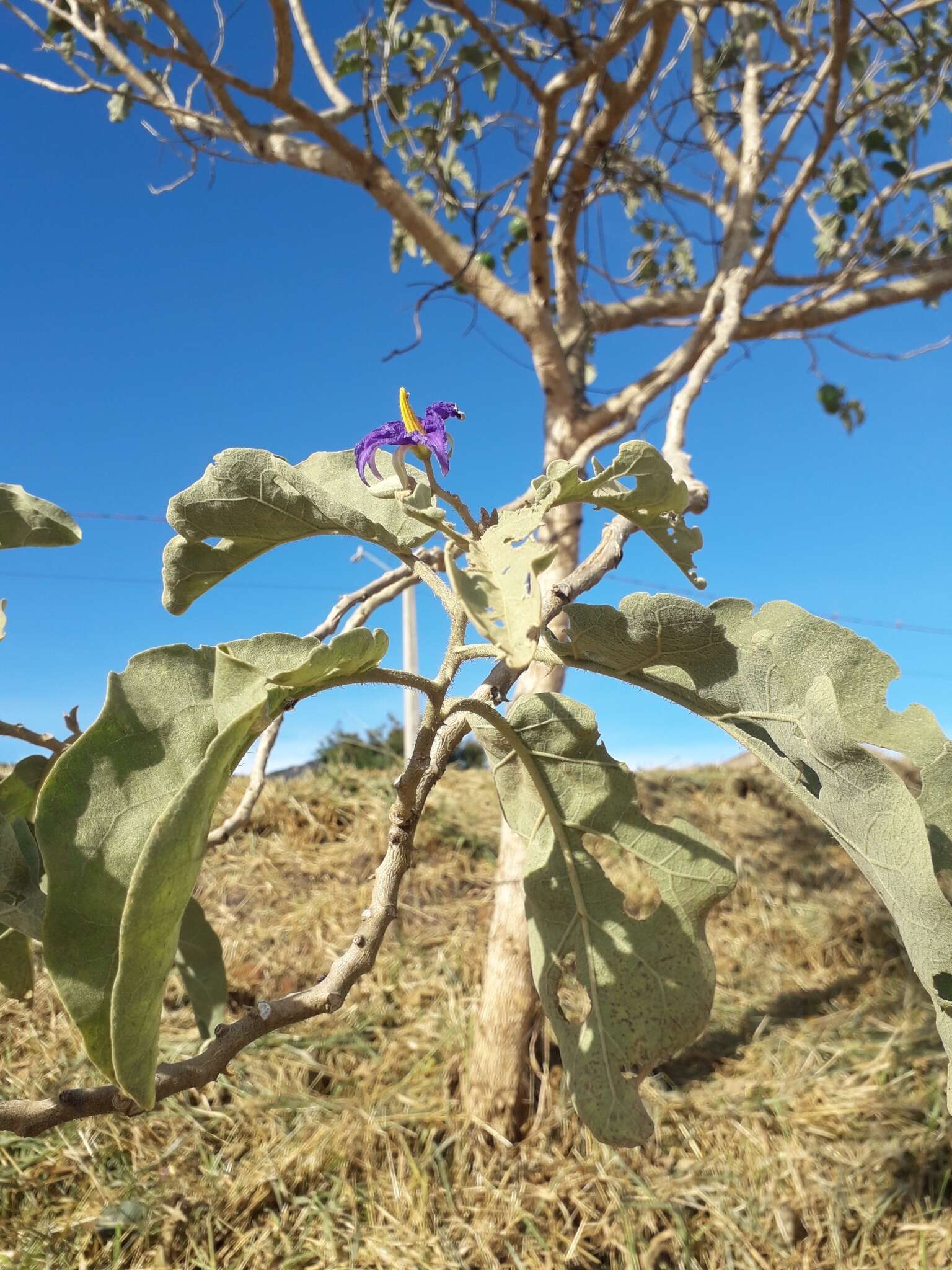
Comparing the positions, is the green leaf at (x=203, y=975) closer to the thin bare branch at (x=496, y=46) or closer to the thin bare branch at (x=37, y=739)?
the thin bare branch at (x=37, y=739)

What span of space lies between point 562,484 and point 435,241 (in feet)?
7.83

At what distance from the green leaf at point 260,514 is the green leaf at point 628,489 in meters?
0.15

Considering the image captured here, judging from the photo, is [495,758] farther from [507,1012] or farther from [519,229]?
[519,229]

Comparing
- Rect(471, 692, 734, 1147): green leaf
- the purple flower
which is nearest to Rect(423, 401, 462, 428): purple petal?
the purple flower

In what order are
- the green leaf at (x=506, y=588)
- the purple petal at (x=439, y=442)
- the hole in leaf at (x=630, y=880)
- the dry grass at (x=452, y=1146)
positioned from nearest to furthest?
the green leaf at (x=506, y=588) < the purple petal at (x=439, y=442) < the dry grass at (x=452, y=1146) < the hole in leaf at (x=630, y=880)

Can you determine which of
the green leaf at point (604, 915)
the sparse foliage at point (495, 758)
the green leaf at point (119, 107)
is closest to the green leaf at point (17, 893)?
the sparse foliage at point (495, 758)

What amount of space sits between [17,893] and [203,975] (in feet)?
1.29

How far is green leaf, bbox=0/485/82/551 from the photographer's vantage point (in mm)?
801

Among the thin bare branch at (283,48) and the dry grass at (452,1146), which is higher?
the thin bare branch at (283,48)

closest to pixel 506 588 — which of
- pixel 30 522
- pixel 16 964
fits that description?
pixel 30 522

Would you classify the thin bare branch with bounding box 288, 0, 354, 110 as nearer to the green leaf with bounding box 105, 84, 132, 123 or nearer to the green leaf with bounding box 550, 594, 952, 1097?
the green leaf with bounding box 105, 84, 132, 123

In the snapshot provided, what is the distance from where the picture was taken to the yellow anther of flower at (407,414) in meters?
0.71

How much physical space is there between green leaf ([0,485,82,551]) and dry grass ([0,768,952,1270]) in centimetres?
148

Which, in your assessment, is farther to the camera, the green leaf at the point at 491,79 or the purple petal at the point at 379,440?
the green leaf at the point at 491,79
